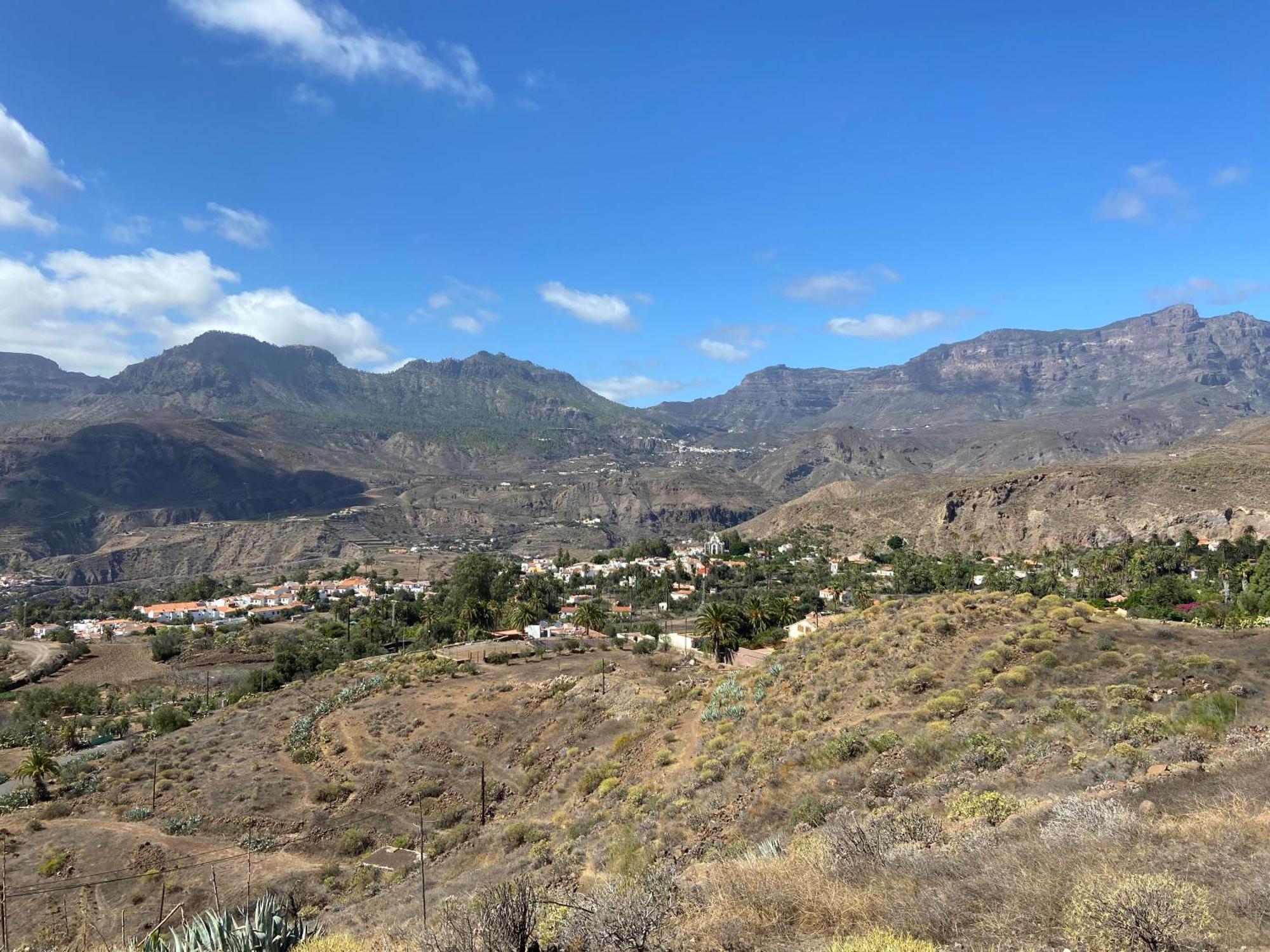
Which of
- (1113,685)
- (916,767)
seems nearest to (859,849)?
(916,767)

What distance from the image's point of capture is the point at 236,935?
6.84 meters

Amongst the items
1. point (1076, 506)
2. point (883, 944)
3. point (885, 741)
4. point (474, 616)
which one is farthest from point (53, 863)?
point (1076, 506)

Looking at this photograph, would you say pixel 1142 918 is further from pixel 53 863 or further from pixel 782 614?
pixel 782 614

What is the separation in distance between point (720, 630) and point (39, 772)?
30468 millimetres

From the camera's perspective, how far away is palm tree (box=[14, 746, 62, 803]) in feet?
84.8

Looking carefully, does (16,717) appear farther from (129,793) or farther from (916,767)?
(916,767)

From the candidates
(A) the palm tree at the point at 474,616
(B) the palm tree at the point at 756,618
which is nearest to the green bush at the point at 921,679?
(B) the palm tree at the point at 756,618

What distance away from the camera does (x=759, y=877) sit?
23.9 ft

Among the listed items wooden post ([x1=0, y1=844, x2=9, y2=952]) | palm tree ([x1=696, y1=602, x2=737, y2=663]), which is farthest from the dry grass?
palm tree ([x1=696, y1=602, x2=737, y2=663])

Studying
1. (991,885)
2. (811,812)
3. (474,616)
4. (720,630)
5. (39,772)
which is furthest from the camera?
(474,616)

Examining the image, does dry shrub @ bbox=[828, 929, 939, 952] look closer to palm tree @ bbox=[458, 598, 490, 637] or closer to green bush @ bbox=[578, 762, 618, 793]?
green bush @ bbox=[578, 762, 618, 793]

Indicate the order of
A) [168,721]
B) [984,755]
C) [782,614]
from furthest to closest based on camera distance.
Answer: [782,614], [168,721], [984,755]

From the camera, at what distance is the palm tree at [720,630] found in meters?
38.5

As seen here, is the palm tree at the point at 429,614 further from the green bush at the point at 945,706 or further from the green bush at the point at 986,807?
the green bush at the point at 986,807
